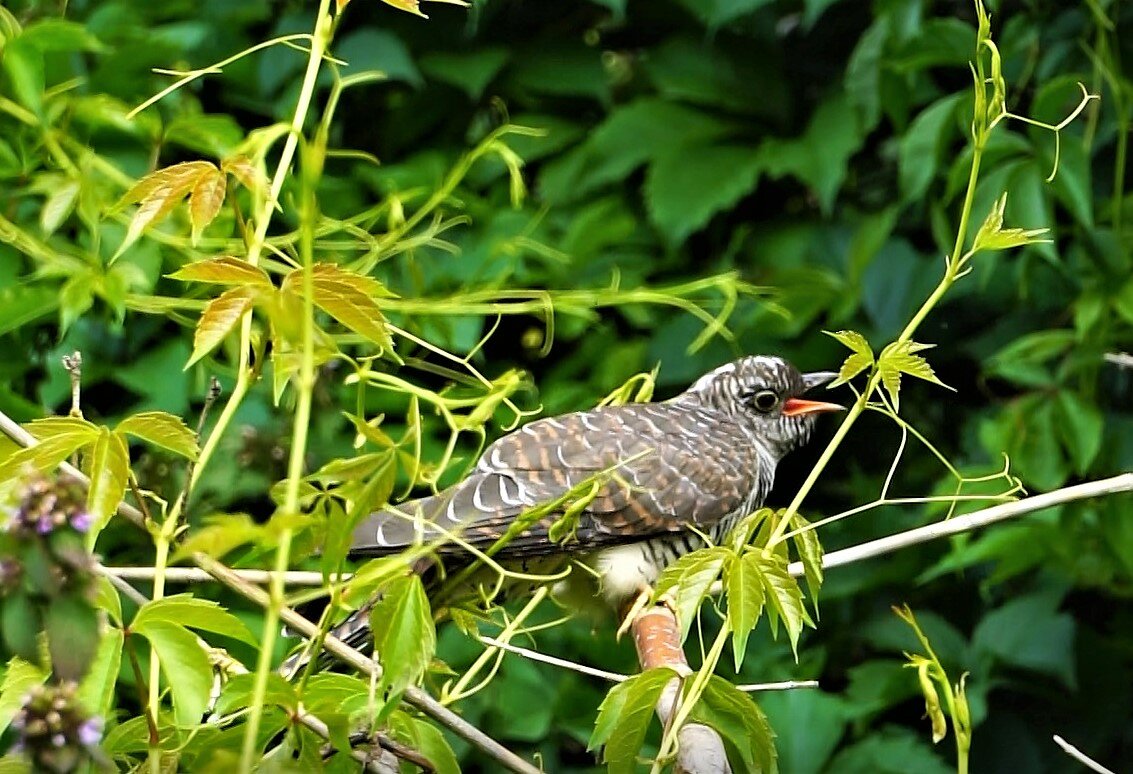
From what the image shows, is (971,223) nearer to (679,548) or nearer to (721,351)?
(721,351)

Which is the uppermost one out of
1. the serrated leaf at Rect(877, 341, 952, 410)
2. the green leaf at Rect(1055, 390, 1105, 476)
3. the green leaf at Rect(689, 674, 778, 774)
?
the serrated leaf at Rect(877, 341, 952, 410)

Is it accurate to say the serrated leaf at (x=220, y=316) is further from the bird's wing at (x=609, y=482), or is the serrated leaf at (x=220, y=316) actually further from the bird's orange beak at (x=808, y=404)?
the bird's orange beak at (x=808, y=404)

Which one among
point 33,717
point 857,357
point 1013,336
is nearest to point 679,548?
point 857,357

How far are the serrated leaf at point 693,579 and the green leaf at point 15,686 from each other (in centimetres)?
43

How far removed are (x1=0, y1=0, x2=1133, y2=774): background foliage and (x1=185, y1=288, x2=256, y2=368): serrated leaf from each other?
1.12 metres

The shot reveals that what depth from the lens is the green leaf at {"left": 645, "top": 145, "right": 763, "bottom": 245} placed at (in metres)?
2.79

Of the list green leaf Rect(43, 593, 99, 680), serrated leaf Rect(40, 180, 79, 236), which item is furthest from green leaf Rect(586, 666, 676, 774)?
serrated leaf Rect(40, 180, 79, 236)

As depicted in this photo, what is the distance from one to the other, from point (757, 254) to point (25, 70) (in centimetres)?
142

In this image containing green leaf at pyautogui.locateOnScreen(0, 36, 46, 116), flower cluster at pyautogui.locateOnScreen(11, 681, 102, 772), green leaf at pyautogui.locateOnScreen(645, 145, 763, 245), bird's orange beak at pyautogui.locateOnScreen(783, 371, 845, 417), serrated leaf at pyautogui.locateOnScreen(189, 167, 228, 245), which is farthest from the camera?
green leaf at pyautogui.locateOnScreen(645, 145, 763, 245)

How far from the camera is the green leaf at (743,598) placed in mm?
1145

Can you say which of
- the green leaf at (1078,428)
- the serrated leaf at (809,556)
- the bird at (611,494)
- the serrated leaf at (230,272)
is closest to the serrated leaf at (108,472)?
the serrated leaf at (230,272)

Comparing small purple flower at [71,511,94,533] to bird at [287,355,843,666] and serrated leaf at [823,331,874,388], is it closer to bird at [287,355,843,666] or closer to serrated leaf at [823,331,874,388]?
serrated leaf at [823,331,874,388]

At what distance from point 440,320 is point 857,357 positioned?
3.19 feet

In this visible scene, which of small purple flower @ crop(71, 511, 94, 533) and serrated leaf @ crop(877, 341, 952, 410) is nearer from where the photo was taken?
small purple flower @ crop(71, 511, 94, 533)
